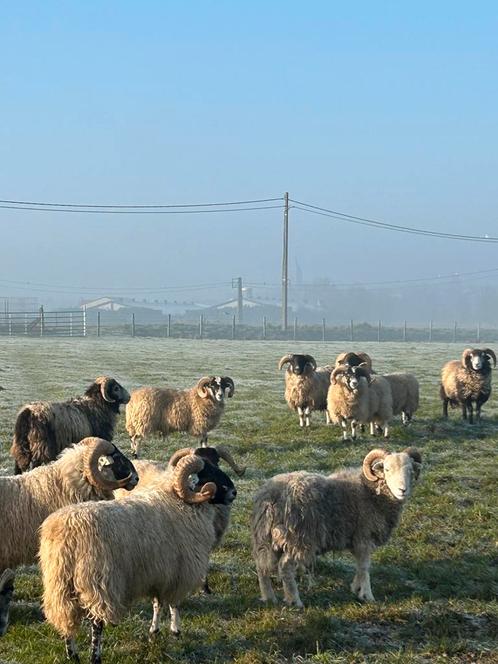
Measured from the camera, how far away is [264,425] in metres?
16.0

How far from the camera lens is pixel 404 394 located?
16.1 metres

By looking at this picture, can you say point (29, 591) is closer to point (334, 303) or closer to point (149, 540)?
point (149, 540)

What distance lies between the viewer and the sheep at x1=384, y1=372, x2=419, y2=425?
16.0 metres

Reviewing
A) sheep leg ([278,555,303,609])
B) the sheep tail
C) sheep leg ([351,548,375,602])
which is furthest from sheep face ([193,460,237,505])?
sheep leg ([351,548,375,602])

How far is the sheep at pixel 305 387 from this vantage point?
16281 millimetres

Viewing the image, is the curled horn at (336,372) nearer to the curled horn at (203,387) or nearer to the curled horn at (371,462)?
the curled horn at (203,387)

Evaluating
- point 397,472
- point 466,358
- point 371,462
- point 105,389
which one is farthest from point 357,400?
point 397,472

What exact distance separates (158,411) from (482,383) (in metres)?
8.53

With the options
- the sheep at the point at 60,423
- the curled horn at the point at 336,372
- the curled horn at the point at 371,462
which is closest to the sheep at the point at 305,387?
the curled horn at the point at 336,372

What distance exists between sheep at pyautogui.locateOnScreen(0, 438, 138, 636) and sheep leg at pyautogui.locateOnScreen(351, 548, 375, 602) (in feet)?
8.38

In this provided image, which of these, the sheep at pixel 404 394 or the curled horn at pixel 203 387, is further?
the sheep at pixel 404 394

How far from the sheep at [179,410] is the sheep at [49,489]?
255 inches

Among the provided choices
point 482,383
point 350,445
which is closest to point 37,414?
point 350,445

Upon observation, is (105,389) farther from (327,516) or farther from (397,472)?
(397,472)
